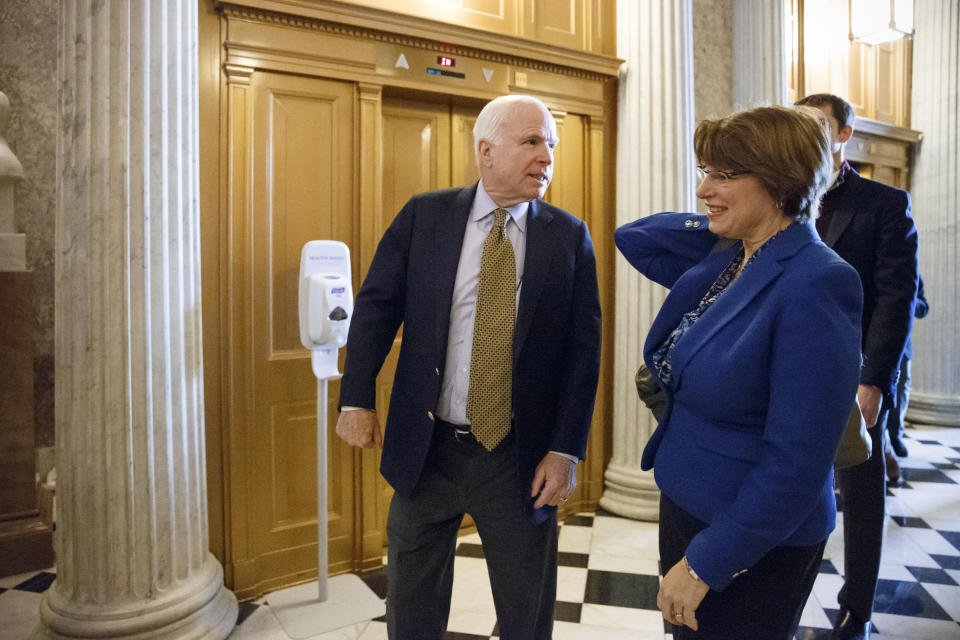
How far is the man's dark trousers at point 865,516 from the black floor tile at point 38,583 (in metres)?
3.31

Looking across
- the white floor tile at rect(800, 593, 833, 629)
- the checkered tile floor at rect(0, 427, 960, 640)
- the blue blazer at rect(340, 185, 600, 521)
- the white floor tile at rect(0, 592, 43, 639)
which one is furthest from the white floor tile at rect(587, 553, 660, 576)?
the white floor tile at rect(0, 592, 43, 639)

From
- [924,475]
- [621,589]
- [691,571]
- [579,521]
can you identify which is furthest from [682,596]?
[924,475]

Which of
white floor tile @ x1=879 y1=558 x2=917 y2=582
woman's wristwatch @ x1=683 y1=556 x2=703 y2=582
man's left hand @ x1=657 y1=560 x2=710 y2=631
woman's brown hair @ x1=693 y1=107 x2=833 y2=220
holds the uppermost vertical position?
woman's brown hair @ x1=693 y1=107 x2=833 y2=220

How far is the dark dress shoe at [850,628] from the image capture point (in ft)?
7.94

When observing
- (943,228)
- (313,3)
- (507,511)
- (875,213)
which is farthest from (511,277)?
(943,228)

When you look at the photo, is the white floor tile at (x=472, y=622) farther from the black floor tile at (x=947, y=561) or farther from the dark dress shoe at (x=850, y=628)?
the black floor tile at (x=947, y=561)

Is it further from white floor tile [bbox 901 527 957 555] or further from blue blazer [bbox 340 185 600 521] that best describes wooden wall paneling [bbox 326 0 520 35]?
white floor tile [bbox 901 527 957 555]

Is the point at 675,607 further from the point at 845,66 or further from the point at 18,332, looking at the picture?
the point at 845,66

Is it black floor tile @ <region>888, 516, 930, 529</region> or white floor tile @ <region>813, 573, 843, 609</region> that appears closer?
white floor tile @ <region>813, 573, 843, 609</region>

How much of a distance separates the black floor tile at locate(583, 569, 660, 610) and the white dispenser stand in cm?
95

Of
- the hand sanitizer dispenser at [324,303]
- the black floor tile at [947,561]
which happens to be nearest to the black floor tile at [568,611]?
the hand sanitizer dispenser at [324,303]

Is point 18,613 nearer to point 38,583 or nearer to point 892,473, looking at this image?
point 38,583

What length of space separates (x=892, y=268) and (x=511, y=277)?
1391 mm

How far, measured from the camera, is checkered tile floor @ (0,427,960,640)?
267cm
